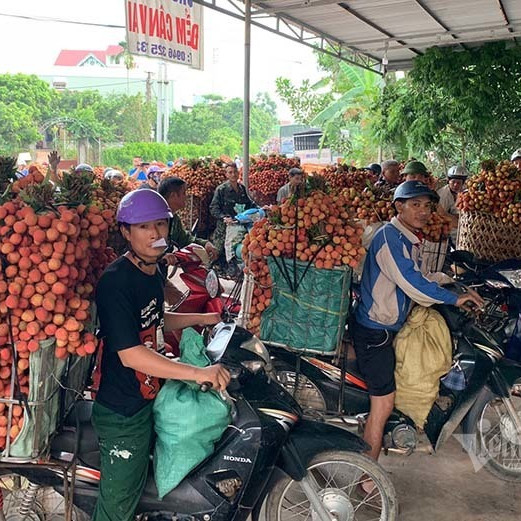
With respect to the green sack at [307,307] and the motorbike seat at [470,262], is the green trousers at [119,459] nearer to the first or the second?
the green sack at [307,307]

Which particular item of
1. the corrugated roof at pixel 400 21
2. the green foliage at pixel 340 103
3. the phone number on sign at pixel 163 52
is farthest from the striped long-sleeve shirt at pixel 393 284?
the green foliage at pixel 340 103

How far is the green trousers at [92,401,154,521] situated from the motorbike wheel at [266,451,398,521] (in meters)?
0.70

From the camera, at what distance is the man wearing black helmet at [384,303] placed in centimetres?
323

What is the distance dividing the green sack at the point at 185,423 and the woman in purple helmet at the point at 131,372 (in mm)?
59

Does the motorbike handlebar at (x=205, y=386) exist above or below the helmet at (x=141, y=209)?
below

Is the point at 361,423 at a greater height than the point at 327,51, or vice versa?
the point at 327,51

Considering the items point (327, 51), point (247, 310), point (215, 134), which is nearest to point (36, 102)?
point (215, 134)

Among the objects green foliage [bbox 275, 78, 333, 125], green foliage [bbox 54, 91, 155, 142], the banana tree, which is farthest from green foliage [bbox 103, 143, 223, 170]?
the banana tree

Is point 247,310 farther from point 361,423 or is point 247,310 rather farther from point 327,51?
point 327,51

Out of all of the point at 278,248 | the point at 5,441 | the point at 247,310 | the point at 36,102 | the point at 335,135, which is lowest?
the point at 5,441

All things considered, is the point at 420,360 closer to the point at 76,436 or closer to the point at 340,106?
the point at 76,436

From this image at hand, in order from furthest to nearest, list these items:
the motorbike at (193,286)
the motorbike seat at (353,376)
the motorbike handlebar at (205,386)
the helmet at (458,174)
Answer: the helmet at (458,174)
the motorbike at (193,286)
the motorbike seat at (353,376)
the motorbike handlebar at (205,386)

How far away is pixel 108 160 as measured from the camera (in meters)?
35.9

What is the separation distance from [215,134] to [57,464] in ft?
149
